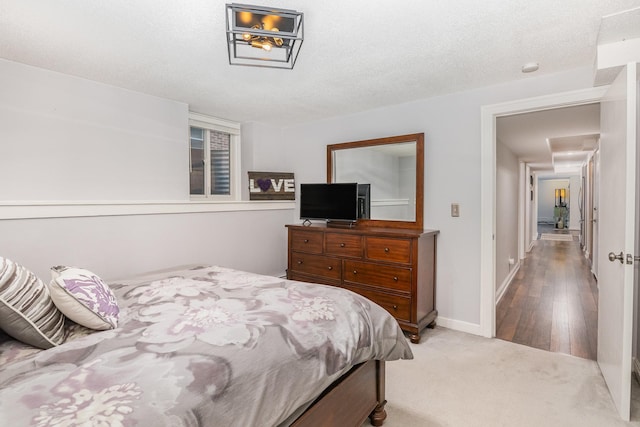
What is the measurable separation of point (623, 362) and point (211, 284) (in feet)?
7.79

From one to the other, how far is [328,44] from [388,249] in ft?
5.82

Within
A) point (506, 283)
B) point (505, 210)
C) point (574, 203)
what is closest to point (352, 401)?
point (506, 283)

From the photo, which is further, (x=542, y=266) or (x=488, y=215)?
(x=542, y=266)

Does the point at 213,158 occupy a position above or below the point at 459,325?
above

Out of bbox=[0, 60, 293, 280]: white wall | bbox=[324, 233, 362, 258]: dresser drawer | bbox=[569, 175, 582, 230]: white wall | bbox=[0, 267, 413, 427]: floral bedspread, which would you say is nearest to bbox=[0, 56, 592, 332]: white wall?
bbox=[0, 60, 293, 280]: white wall

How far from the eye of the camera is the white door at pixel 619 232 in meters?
1.76

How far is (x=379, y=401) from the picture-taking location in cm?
182

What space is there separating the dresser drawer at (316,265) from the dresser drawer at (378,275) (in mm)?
117

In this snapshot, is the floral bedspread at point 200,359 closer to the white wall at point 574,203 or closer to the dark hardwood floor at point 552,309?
the dark hardwood floor at point 552,309

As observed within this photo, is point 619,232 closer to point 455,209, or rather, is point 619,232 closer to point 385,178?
point 455,209

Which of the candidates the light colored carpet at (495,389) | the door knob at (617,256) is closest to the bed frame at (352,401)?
the light colored carpet at (495,389)

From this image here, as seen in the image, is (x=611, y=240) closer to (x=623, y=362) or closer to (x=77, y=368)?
(x=623, y=362)

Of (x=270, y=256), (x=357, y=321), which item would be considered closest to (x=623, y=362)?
(x=357, y=321)

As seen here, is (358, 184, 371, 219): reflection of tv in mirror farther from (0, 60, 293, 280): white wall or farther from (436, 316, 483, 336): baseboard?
(0, 60, 293, 280): white wall
